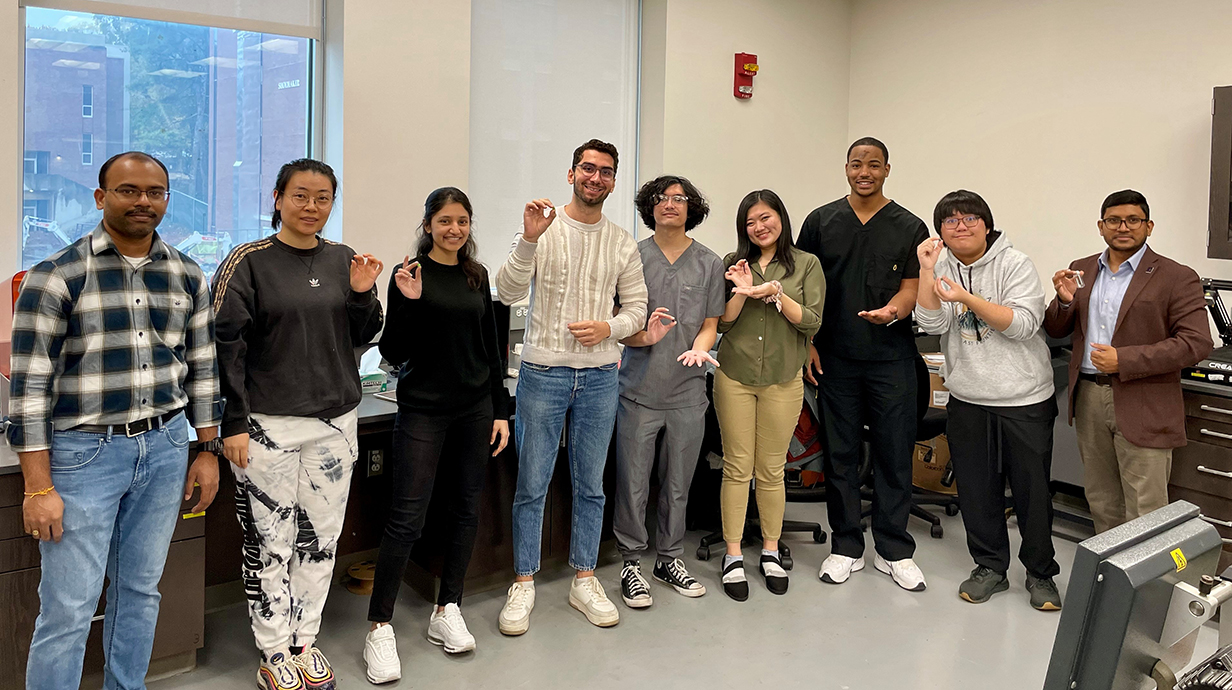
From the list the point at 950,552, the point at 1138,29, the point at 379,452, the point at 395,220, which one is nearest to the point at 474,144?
the point at 395,220

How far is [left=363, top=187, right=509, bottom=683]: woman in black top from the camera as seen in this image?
2504 mm

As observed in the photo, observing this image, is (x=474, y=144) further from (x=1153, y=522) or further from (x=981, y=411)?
(x=1153, y=522)

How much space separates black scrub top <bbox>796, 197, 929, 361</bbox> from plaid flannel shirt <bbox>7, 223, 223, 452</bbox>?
221 centimetres

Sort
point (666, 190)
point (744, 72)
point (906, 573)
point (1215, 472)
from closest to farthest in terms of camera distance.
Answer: point (666, 190), point (1215, 472), point (906, 573), point (744, 72)

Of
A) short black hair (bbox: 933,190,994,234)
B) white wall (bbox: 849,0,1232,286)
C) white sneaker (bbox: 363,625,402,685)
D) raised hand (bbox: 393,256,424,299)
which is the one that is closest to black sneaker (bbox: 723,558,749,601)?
white sneaker (bbox: 363,625,402,685)

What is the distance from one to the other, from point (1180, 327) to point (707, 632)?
1.96 m

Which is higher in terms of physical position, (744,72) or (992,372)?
(744,72)

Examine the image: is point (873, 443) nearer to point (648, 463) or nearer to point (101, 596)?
point (648, 463)

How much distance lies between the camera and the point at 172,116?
3.43 m

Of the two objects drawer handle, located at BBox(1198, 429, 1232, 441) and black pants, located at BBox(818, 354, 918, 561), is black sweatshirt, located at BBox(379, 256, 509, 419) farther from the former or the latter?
drawer handle, located at BBox(1198, 429, 1232, 441)

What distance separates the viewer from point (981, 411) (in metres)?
3.19

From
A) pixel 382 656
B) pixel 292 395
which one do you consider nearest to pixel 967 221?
pixel 292 395

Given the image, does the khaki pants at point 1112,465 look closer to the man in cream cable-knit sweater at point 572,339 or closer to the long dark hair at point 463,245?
the man in cream cable-knit sweater at point 572,339

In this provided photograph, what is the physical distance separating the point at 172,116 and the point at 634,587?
2.56m
